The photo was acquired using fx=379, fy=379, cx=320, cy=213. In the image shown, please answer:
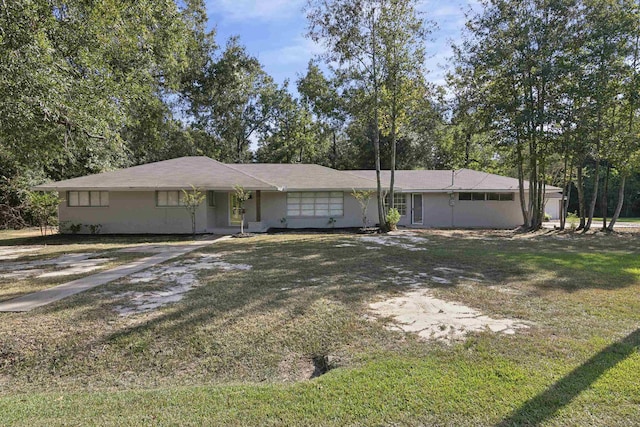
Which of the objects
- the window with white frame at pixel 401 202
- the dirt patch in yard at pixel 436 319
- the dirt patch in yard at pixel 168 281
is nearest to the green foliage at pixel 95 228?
the dirt patch in yard at pixel 168 281

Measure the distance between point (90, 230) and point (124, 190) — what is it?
2.80 metres

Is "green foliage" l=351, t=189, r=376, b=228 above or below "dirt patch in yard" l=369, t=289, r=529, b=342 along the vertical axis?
above

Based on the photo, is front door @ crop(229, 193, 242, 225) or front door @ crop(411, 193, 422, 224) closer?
front door @ crop(229, 193, 242, 225)

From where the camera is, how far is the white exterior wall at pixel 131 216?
17156mm

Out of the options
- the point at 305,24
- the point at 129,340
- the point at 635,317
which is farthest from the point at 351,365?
the point at 305,24

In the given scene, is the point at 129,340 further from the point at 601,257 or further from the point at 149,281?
the point at 601,257

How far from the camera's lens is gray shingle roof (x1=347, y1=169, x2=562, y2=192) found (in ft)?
68.2

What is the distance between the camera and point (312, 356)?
421 centimetres

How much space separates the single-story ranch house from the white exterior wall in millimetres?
42

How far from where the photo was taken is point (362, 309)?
18.2 feet

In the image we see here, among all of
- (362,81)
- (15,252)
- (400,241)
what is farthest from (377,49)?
(15,252)

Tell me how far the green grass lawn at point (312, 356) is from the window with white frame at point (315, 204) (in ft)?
39.7

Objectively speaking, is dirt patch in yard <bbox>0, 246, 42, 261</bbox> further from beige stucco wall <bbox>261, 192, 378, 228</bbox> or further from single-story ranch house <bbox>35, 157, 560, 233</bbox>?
beige stucco wall <bbox>261, 192, 378, 228</bbox>

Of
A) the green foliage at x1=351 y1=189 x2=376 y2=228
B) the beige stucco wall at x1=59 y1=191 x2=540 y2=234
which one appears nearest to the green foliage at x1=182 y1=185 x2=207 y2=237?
the beige stucco wall at x1=59 y1=191 x2=540 y2=234
